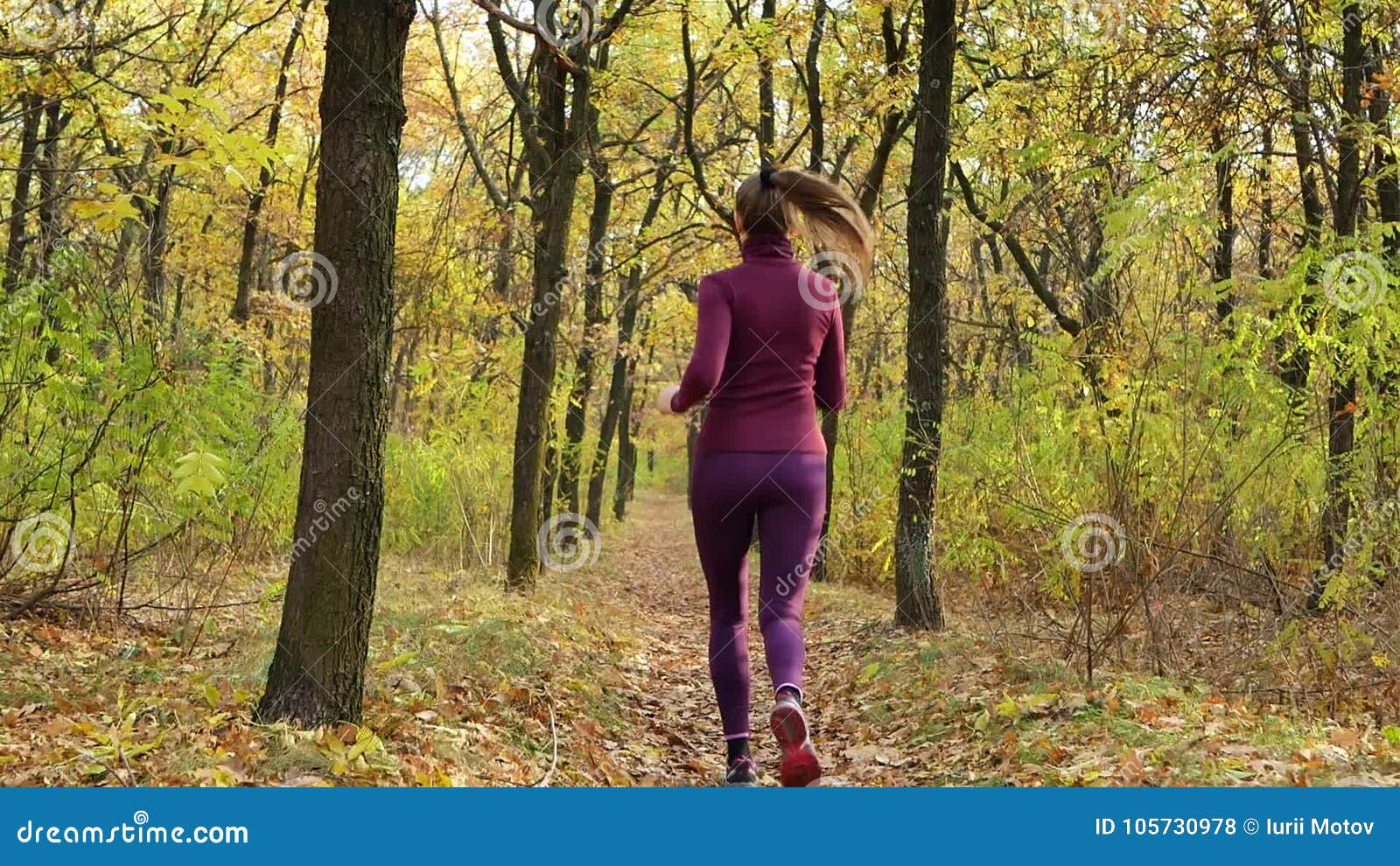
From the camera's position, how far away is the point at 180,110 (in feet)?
14.8

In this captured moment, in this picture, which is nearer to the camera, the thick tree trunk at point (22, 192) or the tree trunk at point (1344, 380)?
the thick tree trunk at point (22, 192)

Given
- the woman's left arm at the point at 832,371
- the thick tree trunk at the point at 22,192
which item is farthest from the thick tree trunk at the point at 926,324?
the thick tree trunk at the point at 22,192

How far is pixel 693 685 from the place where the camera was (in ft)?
26.9

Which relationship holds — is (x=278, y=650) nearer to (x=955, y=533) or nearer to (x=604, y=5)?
(x=955, y=533)

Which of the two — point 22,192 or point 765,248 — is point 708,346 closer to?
point 765,248

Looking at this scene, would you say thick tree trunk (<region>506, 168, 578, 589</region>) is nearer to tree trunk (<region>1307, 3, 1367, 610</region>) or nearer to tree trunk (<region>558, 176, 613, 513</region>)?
tree trunk (<region>558, 176, 613, 513</region>)

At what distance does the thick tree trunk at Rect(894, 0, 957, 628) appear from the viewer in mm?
8281

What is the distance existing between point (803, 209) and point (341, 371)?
1.83m

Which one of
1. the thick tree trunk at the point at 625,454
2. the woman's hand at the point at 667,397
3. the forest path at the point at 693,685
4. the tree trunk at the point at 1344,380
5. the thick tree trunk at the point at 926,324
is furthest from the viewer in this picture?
the thick tree trunk at the point at 625,454

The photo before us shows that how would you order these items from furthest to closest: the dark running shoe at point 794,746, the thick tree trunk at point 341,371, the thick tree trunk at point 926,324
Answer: the thick tree trunk at point 926,324 < the thick tree trunk at point 341,371 < the dark running shoe at point 794,746

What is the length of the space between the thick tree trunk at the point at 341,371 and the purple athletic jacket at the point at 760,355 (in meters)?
1.30

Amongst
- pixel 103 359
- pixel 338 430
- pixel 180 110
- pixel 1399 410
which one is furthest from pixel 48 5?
pixel 1399 410

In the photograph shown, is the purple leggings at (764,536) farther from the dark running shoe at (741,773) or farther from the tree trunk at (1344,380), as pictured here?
the tree trunk at (1344,380)

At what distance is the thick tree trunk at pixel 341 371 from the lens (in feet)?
14.3
